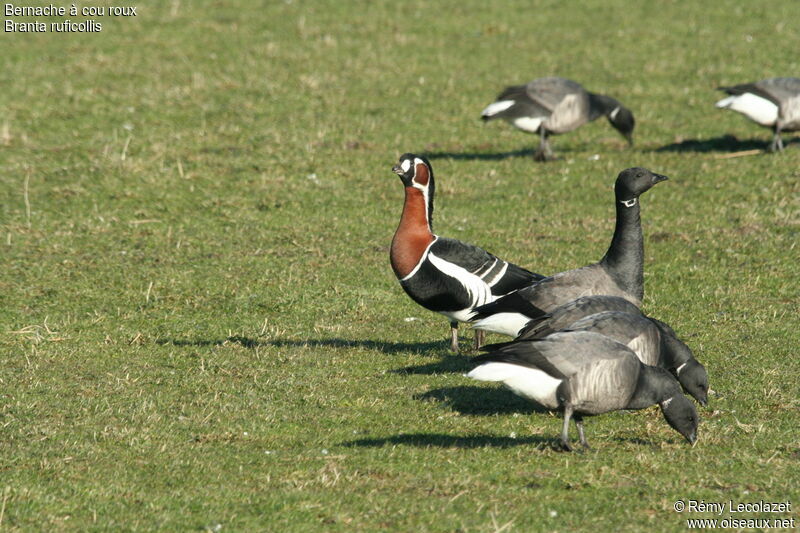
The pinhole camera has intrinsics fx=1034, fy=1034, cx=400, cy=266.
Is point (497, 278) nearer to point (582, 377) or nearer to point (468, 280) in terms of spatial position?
point (468, 280)

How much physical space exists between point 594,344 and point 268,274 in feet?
25.9

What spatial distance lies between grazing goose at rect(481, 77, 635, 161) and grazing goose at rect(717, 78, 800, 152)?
2355 mm

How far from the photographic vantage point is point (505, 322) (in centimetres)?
1155

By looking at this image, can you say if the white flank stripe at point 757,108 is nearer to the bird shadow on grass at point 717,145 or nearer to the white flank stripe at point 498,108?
the bird shadow on grass at point 717,145

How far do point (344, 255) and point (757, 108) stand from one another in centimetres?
1000

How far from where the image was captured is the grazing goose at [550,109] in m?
22.2

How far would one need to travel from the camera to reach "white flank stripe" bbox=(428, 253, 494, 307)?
488 inches

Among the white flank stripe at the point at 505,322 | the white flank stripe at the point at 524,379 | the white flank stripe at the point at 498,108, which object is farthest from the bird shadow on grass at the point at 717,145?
the white flank stripe at the point at 524,379

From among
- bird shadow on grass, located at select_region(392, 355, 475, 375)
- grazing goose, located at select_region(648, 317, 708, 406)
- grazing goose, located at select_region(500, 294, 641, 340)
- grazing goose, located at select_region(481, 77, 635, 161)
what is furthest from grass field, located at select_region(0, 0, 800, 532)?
grazing goose, located at select_region(500, 294, 641, 340)

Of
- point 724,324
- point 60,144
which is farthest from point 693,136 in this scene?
point 60,144

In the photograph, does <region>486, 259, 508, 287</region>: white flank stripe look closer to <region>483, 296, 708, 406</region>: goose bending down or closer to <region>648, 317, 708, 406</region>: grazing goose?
<region>483, 296, 708, 406</region>: goose bending down

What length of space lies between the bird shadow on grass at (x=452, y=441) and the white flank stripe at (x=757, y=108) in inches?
546

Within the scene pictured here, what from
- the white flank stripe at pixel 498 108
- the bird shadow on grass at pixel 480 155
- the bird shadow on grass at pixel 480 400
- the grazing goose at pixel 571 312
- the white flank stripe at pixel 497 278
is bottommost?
the bird shadow on grass at pixel 480 400

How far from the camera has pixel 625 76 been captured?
91.8 ft
